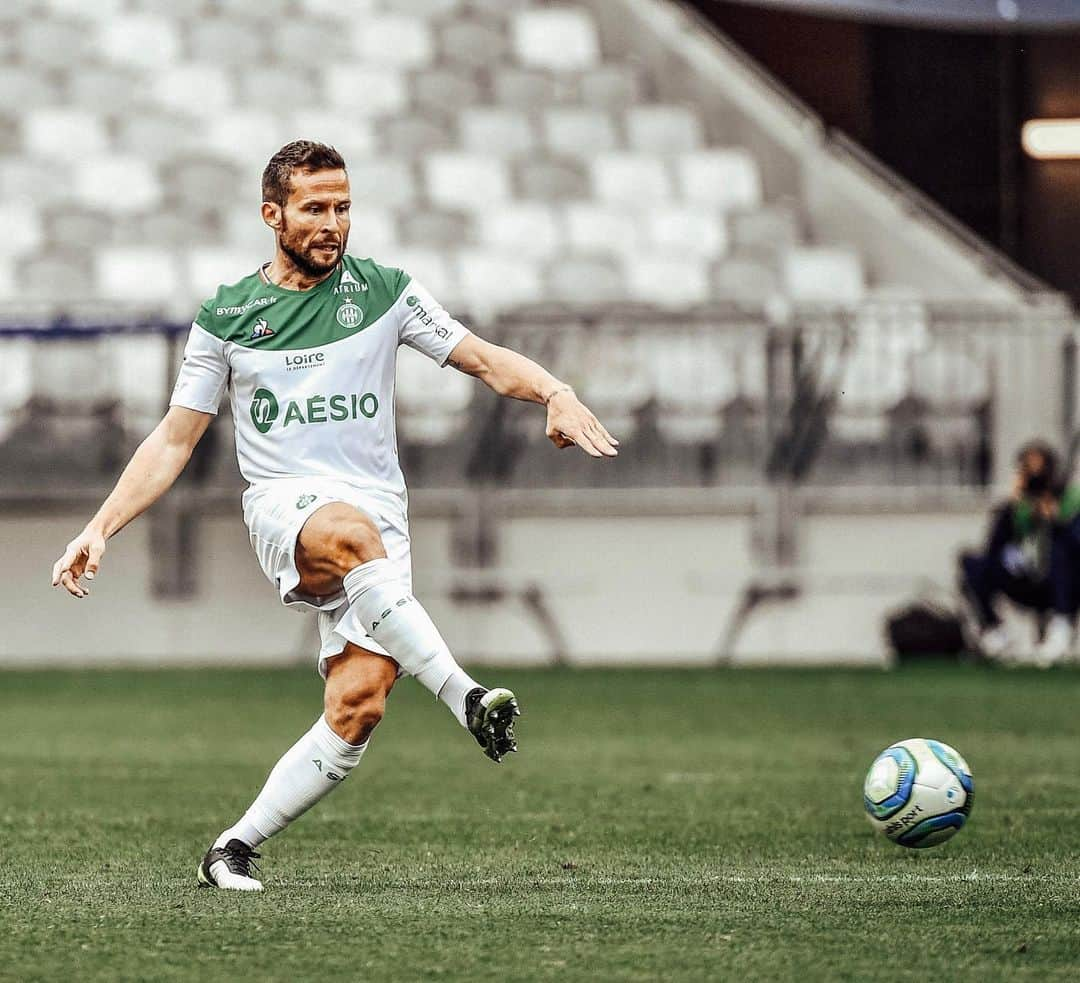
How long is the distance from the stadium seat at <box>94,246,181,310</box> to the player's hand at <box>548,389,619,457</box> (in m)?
11.1

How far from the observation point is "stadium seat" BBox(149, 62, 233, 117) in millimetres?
17672

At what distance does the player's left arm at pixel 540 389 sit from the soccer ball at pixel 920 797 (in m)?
1.33

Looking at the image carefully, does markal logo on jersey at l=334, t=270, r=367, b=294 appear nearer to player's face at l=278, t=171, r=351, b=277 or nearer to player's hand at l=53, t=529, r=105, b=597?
player's face at l=278, t=171, r=351, b=277

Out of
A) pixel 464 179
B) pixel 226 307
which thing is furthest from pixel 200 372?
pixel 464 179

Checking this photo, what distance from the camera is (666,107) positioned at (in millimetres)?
18484

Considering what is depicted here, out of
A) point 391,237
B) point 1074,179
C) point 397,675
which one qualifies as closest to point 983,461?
point 1074,179

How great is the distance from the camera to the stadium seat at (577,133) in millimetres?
18000

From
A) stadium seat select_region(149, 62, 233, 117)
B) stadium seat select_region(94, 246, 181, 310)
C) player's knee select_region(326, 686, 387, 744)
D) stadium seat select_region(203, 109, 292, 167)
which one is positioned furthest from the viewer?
stadium seat select_region(149, 62, 233, 117)

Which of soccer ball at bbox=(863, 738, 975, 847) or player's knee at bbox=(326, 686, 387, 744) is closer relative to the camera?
player's knee at bbox=(326, 686, 387, 744)

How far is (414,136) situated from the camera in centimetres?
1791

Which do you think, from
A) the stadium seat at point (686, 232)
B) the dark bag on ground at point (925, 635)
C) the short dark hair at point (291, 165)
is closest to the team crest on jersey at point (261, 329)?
the short dark hair at point (291, 165)

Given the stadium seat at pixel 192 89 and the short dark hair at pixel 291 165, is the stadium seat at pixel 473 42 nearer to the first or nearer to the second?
the stadium seat at pixel 192 89

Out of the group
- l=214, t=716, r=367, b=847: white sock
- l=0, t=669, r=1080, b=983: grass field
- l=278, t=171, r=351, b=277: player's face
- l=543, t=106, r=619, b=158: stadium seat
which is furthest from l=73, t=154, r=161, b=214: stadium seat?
l=214, t=716, r=367, b=847: white sock

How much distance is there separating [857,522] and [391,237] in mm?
4286
